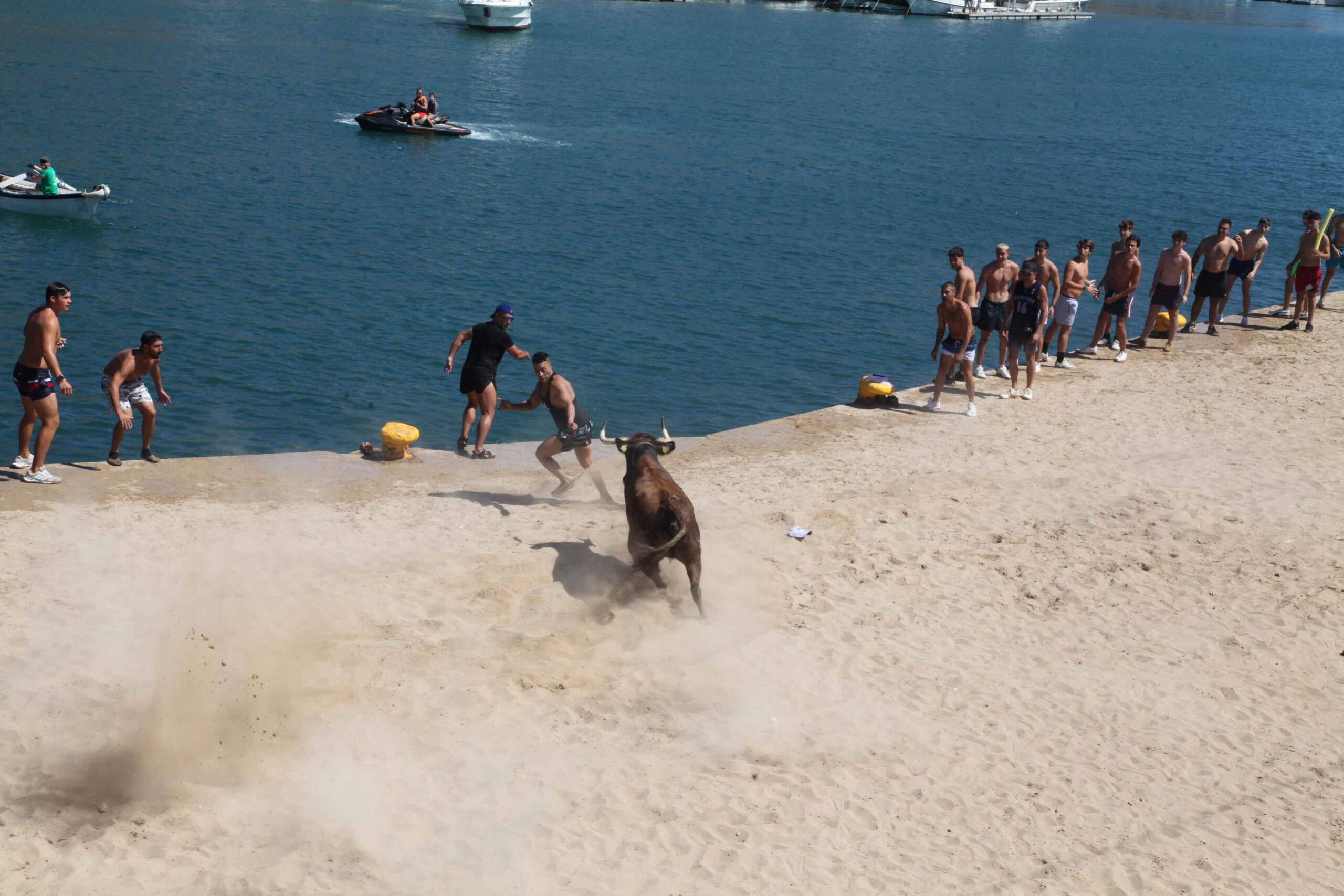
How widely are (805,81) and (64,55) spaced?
1455 inches

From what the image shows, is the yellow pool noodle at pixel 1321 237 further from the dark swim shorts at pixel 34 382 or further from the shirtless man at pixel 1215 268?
the dark swim shorts at pixel 34 382

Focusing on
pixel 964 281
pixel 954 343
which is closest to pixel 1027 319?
pixel 954 343

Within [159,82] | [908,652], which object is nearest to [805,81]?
[159,82]

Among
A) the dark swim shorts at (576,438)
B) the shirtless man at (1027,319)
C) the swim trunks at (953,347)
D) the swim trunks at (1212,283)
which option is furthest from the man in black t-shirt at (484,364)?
the swim trunks at (1212,283)

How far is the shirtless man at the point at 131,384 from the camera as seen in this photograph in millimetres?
13305

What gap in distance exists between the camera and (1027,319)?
17531mm

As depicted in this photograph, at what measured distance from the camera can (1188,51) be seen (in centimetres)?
9400

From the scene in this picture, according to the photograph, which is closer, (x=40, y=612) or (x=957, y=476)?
(x=40, y=612)

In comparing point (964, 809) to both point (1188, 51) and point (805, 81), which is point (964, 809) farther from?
point (1188, 51)

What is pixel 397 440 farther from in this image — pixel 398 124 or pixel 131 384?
pixel 398 124

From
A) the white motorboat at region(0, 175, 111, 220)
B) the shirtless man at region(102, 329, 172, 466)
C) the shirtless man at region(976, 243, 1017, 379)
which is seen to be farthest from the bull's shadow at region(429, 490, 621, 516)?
the white motorboat at region(0, 175, 111, 220)

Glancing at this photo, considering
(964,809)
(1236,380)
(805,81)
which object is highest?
(805,81)

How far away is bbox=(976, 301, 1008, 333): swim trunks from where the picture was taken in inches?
692

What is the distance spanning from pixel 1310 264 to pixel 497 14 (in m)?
60.9
